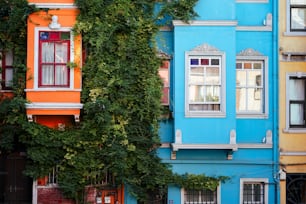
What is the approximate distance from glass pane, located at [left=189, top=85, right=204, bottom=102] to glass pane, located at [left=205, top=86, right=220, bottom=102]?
5.9 inches

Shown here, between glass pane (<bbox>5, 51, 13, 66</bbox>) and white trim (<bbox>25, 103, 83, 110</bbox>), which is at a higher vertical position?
glass pane (<bbox>5, 51, 13, 66</bbox>)

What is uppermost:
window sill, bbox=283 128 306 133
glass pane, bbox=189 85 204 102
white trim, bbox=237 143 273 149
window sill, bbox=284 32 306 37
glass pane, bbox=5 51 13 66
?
window sill, bbox=284 32 306 37

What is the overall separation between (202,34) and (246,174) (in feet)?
14.5

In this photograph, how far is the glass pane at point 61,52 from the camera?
16.0 metres

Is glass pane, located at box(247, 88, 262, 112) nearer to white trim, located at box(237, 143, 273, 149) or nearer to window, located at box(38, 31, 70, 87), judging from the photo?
white trim, located at box(237, 143, 273, 149)

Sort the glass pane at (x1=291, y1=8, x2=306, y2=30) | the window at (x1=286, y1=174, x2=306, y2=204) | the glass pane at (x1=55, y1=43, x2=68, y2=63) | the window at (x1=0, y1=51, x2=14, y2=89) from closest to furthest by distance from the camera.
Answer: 1. the glass pane at (x1=55, y1=43, x2=68, y2=63)
2. the window at (x1=0, y1=51, x2=14, y2=89)
3. the window at (x1=286, y1=174, x2=306, y2=204)
4. the glass pane at (x1=291, y1=8, x2=306, y2=30)

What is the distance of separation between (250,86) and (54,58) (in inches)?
237

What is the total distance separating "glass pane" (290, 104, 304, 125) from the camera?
56.0ft

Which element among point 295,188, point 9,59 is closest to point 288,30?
point 295,188

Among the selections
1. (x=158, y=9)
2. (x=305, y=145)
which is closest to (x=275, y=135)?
(x=305, y=145)

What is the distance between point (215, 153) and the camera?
651 inches

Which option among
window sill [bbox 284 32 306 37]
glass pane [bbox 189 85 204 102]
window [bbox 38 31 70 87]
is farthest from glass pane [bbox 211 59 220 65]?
window [bbox 38 31 70 87]

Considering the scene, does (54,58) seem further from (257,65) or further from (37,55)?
(257,65)

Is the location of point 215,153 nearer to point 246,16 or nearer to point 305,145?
point 305,145
